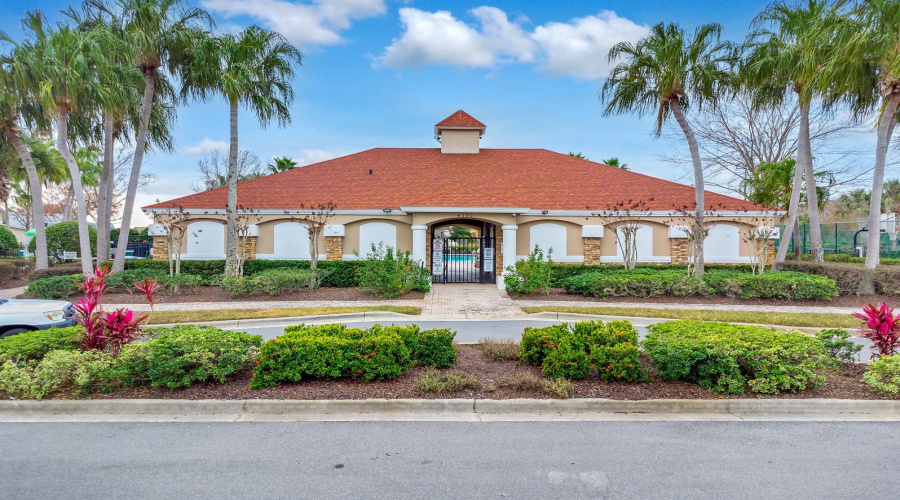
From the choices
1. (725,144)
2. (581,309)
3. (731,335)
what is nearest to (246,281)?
(581,309)

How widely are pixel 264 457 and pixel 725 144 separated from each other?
116 feet

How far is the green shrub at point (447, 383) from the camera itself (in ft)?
18.0

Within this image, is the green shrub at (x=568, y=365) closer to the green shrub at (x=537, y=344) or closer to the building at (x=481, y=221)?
the green shrub at (x=537, y=344)

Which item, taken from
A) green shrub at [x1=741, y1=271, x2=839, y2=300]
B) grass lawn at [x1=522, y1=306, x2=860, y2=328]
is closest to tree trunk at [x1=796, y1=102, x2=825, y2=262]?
green shrub at [x1=741, y1=271, x2=839, y2=300]

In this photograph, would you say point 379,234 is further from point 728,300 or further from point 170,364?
point 170,364

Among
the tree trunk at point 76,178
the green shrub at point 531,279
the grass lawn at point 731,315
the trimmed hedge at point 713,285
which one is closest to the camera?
the grass lawn at point 731,315

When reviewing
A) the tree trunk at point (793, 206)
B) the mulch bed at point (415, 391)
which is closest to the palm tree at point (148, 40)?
the mulch bed at point (415, 391)

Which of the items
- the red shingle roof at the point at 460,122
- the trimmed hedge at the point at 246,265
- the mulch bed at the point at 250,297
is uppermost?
the red shingle roof at the point at 460,122

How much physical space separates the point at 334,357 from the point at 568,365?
283 centimetres

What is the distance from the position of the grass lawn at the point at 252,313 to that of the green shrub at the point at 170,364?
18.9ft

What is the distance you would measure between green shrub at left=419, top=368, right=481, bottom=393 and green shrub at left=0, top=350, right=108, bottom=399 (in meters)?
3.89

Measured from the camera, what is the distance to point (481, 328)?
1079 centimetres

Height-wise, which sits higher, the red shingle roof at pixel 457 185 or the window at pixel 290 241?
the red shingle roof at pixel 457 185

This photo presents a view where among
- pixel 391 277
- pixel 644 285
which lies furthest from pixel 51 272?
pixel 644 285
